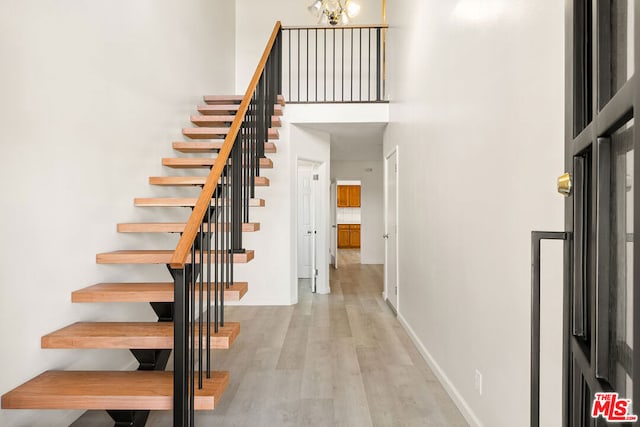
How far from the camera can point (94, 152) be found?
2.78m

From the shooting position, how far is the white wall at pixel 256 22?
22.7 ft

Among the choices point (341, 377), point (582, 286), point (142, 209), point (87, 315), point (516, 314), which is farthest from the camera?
point (142, 209)

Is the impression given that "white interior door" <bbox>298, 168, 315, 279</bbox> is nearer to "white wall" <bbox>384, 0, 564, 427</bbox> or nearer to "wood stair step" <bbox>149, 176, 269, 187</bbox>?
"white wall" <bbox>384, 0, 564, 427</bbox>

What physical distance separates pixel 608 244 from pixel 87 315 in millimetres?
2873

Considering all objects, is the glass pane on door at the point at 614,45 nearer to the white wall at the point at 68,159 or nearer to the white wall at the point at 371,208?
the white wall at the point at 68,159

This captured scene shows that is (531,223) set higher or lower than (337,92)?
lower

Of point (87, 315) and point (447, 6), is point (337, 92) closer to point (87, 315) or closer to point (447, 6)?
point (447, 6)

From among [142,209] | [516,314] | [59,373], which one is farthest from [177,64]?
[516,314]

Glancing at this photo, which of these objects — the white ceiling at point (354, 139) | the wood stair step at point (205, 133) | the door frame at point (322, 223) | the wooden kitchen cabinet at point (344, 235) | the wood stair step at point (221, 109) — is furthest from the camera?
the wooden kitchen cabinet at point (344, 235)

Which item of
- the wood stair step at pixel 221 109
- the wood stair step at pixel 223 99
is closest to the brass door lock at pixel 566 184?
the wood stair step at pixel 221 109

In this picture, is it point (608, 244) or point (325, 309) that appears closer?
point (608, 244)

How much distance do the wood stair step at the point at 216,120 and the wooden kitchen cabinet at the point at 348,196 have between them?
992cm

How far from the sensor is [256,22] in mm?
7031

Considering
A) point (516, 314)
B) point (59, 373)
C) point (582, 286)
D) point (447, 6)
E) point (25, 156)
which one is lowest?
point (59, 373)
